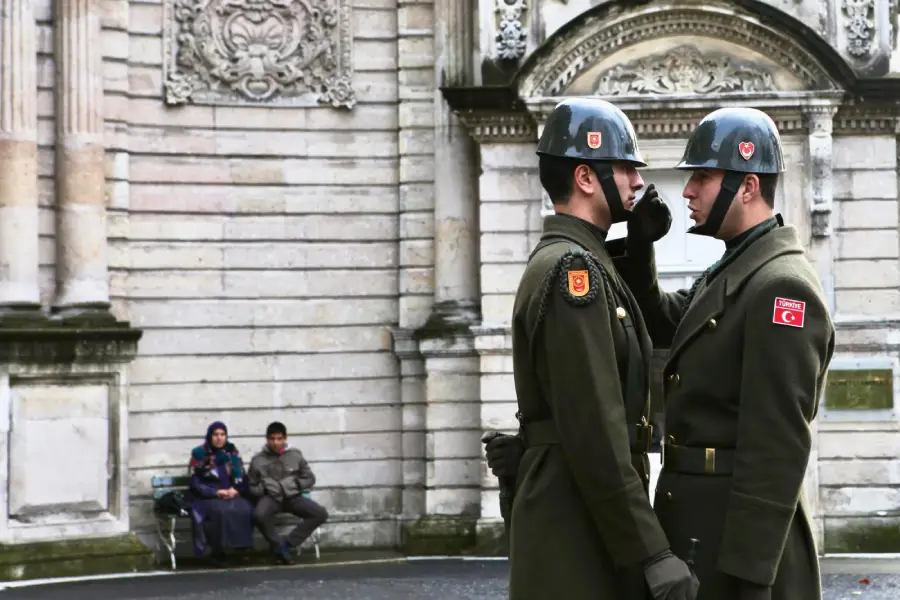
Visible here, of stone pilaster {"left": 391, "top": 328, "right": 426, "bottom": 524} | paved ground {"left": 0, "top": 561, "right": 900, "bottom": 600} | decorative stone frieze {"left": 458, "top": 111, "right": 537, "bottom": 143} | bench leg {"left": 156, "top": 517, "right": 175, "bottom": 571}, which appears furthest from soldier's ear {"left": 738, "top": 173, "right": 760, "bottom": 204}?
stone pilaster {"left": 391, "top": 328, "right": 426, "bottom": 524}

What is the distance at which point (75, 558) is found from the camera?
14797 mm

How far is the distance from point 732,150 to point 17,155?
1068 centimetres

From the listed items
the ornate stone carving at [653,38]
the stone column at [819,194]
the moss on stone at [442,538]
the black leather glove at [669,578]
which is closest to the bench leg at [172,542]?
the moss on stone at [442,538]

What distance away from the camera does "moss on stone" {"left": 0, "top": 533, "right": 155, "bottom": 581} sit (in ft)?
47.6

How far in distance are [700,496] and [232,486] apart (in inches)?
420

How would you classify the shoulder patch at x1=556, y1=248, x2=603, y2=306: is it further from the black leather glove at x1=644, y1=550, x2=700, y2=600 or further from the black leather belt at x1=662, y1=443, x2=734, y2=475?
the black leather glove at x1=644, y1=550, x2=700, y2=600

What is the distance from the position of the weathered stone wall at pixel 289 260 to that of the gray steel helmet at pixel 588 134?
11006mm

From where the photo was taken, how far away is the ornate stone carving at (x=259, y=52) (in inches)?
642

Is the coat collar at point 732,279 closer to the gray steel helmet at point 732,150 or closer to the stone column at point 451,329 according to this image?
the gray steel helmet at point 732,150

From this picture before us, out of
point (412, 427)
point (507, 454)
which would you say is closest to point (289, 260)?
point (412, 427)

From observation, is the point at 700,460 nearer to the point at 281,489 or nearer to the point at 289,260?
the point at 281,489

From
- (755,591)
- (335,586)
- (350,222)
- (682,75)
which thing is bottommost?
(335,586)

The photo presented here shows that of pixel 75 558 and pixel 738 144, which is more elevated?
pixel 738 144

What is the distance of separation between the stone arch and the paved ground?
476cm
